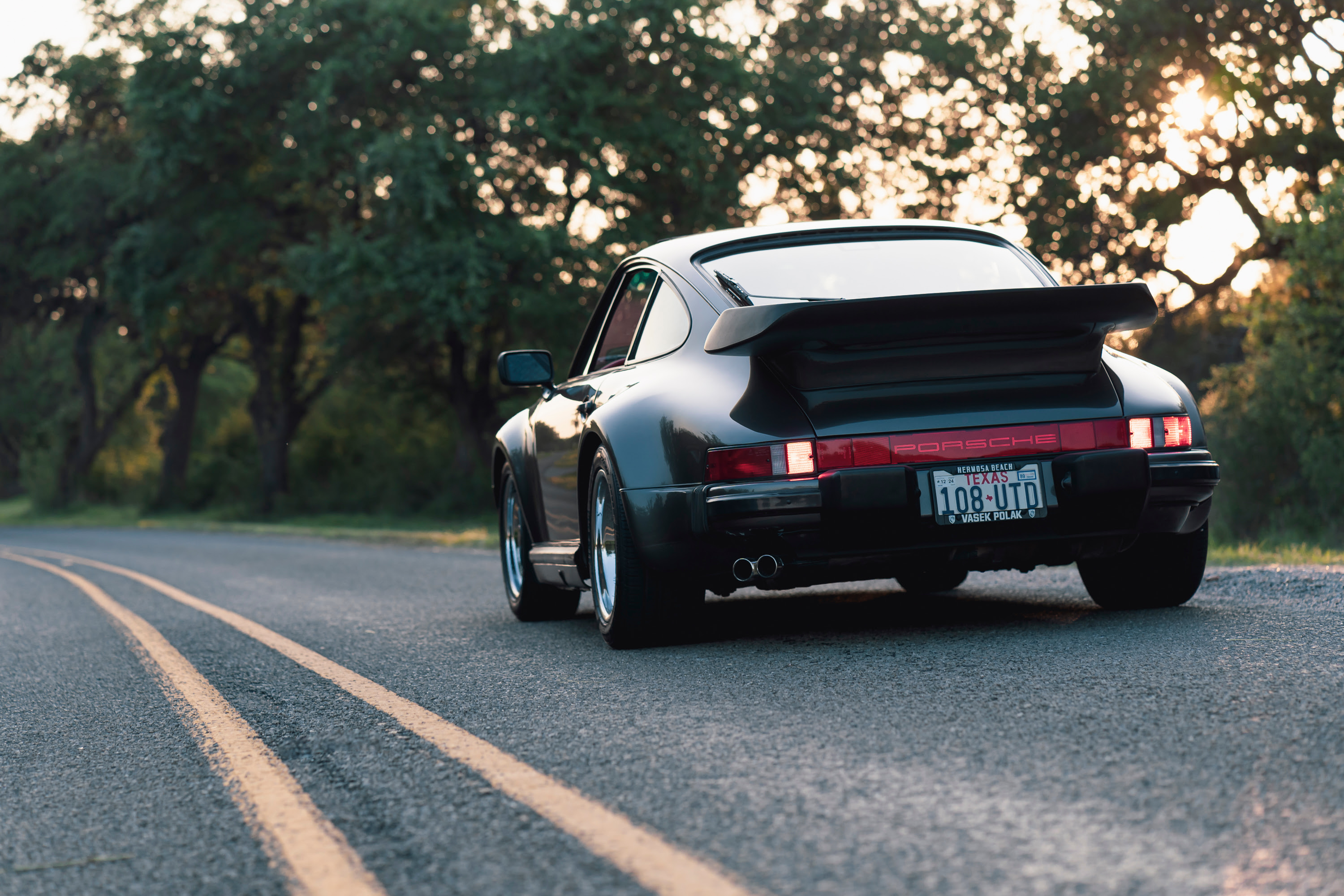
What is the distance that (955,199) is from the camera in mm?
29422

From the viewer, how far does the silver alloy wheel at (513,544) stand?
7.71 metres

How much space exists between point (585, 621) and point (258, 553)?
12.0 metres

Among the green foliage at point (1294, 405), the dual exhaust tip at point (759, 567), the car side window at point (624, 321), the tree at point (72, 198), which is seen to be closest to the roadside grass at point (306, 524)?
the tree at point (72, 198)

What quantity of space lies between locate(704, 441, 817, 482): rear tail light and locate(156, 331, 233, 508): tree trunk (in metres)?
39.0

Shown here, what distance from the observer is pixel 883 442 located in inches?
203

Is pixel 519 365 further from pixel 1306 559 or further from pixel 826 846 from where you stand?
pixel 1306 559

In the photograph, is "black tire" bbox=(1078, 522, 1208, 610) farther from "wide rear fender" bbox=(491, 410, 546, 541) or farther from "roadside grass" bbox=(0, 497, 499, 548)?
"roadside grass" bbox=(0, 497, 499, 548)

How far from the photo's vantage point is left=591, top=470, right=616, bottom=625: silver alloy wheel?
19.5 feet

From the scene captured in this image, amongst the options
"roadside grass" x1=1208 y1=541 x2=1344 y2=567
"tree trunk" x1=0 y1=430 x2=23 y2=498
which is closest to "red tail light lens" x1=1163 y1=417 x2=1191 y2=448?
"roadside grass" x1=1208 y1=541 x2=1344 y2=567

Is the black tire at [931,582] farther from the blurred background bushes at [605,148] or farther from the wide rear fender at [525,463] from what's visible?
the blurred background bushes at [605,148]

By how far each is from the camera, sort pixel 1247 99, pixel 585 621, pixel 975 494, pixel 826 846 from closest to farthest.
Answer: pixel 826 846 → pixel 975 494 → pixel 585 621 → pixel 1247 99

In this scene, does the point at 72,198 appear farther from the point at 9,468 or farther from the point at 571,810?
the point at 9,468

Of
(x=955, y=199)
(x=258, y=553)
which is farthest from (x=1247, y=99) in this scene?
(x=258, y=553)

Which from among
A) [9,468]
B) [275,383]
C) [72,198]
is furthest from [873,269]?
[9,468]
